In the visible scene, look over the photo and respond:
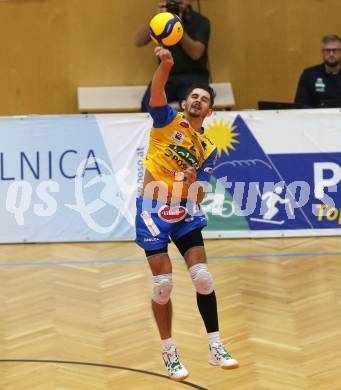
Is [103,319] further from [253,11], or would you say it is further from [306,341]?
[253,11]

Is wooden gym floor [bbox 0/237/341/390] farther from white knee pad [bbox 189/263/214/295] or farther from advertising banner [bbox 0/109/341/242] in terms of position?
white knee pad [bbox 189/263/214/295]

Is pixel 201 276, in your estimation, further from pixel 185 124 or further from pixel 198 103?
pixel 198 103

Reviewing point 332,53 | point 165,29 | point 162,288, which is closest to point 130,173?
point 332,53

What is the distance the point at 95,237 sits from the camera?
1307 cm

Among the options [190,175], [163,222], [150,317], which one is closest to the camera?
[190,175]

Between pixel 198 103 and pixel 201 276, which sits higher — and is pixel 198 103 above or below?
above

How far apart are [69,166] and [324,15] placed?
17.7ft

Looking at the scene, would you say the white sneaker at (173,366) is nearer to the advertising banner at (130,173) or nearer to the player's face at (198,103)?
the player's face at (198,103)

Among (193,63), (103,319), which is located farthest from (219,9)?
(103,319)

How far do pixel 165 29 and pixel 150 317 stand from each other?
3.77 metres

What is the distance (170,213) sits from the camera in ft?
28.7

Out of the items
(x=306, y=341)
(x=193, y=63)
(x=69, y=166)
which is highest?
(x=193, y=63)

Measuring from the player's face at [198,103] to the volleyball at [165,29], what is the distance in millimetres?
576

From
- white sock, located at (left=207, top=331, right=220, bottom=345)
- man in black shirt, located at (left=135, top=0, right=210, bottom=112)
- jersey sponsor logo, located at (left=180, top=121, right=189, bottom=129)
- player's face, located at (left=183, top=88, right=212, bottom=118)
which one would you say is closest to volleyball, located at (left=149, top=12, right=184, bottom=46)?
player's face, located at (left=183, top=88, right=212, bottom=118)
